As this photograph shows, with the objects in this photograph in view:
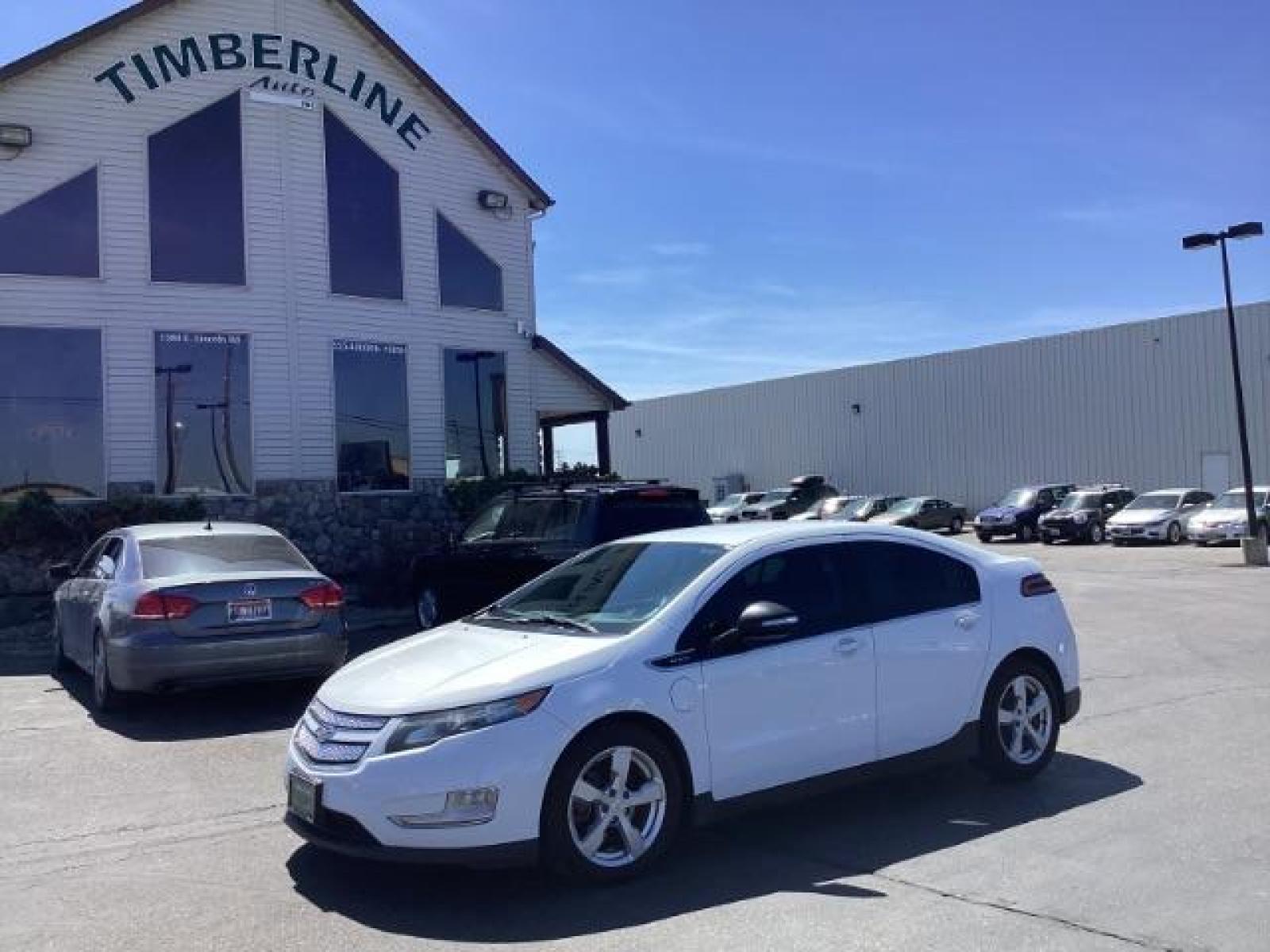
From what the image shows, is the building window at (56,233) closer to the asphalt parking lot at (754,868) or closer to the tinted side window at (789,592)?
the asphalt parking lot at (754,868)

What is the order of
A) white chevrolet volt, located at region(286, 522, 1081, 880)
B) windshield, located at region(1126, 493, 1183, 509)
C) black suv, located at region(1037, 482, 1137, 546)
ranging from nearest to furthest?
white chevrolet volt, located at region(286, 522, 1081, 880) → windshield, located at region(1126, 493, 1183, 509) → black suv, located at region(1037, 482, 1137, 546)

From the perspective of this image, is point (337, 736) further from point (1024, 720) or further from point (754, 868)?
point (1024, 720)

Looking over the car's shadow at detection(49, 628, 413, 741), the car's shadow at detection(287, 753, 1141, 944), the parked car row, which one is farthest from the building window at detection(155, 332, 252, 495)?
the parked car row

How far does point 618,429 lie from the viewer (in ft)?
205

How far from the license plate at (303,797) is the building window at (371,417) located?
13.3m

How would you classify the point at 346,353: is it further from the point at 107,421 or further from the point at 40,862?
the point at 40,862

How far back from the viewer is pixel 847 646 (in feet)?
19.9

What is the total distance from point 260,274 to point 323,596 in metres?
9.68

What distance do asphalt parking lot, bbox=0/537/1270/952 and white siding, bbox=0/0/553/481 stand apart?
9623 millimetres

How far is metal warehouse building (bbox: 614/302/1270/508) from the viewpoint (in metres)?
37.9

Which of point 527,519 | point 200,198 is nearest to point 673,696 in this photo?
point 527,519

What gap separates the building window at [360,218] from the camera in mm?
18844

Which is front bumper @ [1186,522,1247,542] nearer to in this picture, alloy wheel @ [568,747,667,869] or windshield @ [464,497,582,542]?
windshield @ [464,497,582,542]

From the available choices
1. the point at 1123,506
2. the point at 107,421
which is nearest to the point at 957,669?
A: the point at 107,421
